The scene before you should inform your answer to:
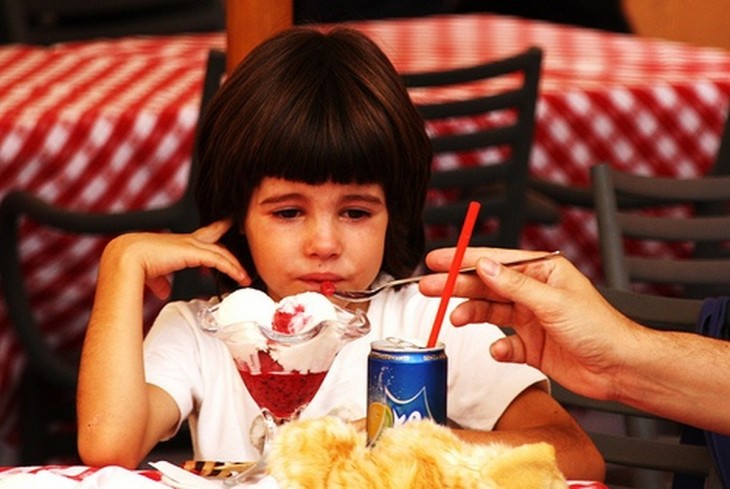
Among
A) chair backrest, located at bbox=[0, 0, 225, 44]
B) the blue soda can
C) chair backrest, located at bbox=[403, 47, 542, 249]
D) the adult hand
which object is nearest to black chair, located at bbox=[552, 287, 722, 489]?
the adult hand

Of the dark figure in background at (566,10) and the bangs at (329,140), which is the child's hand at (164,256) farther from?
the dark figure in background at (566,10)

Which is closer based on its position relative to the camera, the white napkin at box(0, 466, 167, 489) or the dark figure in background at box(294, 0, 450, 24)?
the white napkin at box(0, 466, 167, 489)

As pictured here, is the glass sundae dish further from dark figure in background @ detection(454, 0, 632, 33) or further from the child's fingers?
dark figure in background @ detection(454, 0, 632, 33)

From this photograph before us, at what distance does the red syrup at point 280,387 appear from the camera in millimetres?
1527

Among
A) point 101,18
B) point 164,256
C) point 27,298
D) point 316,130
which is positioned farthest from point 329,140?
point 101,18

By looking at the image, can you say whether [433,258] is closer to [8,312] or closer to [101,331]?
[101,331]

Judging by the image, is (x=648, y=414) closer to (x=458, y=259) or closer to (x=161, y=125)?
(x=458, y=259)

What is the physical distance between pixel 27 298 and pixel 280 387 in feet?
5.41

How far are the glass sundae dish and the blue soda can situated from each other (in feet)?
0.45

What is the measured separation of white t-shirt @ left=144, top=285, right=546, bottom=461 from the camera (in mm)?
1855

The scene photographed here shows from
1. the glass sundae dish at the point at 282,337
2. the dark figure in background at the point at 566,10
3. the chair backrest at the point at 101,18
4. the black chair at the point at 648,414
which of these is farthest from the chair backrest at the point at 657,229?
the dark figure in background at the point at 566,10

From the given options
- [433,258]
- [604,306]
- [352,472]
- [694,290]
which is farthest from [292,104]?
[694,290]

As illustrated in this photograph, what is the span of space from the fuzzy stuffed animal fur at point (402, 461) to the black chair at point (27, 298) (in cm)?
142

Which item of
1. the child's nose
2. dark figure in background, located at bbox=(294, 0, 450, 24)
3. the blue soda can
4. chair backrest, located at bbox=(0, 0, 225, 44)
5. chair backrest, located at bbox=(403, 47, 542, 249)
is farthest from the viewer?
dark figure in background, located at bbox=(294, 0, 450, 24)
